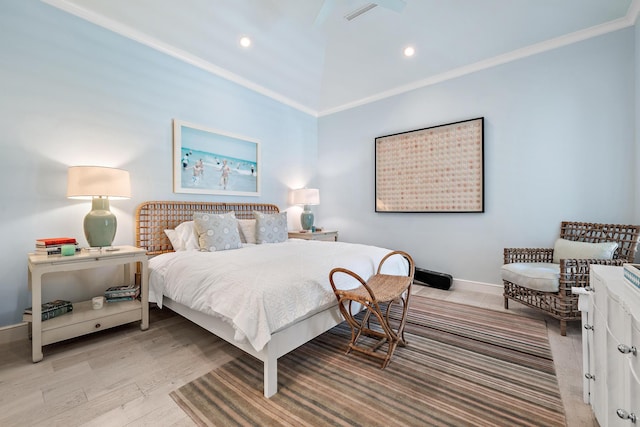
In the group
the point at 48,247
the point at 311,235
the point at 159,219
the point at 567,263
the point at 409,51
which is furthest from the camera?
the point at 311,235

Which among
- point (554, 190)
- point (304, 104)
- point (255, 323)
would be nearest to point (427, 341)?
point (255, 323)

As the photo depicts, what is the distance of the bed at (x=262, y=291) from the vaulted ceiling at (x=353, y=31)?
6.44ft

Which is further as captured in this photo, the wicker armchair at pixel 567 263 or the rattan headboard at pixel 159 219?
the rattan headboard at pixel 159 219

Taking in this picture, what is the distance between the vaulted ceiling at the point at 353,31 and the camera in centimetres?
279

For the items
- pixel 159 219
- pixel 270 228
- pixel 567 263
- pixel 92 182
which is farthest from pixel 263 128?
pixel 567 263

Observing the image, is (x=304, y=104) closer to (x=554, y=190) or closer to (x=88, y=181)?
(x=88, y=181)

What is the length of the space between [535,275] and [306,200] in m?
3.14

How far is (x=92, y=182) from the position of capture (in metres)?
2.41

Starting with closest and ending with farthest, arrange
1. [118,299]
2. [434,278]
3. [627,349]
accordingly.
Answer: [627,349], [118,299], [434,278]

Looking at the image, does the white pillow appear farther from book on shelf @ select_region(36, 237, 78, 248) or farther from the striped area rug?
the striped area rug

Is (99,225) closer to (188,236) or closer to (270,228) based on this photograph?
(188,236)

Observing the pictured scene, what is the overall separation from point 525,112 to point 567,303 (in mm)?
Result: 2262

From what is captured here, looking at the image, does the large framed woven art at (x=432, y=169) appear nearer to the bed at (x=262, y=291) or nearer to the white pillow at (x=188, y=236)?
the bed at (x=262, y=291)

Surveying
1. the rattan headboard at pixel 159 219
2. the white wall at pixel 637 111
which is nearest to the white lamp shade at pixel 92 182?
the rattan headboard at pixel 159 219
